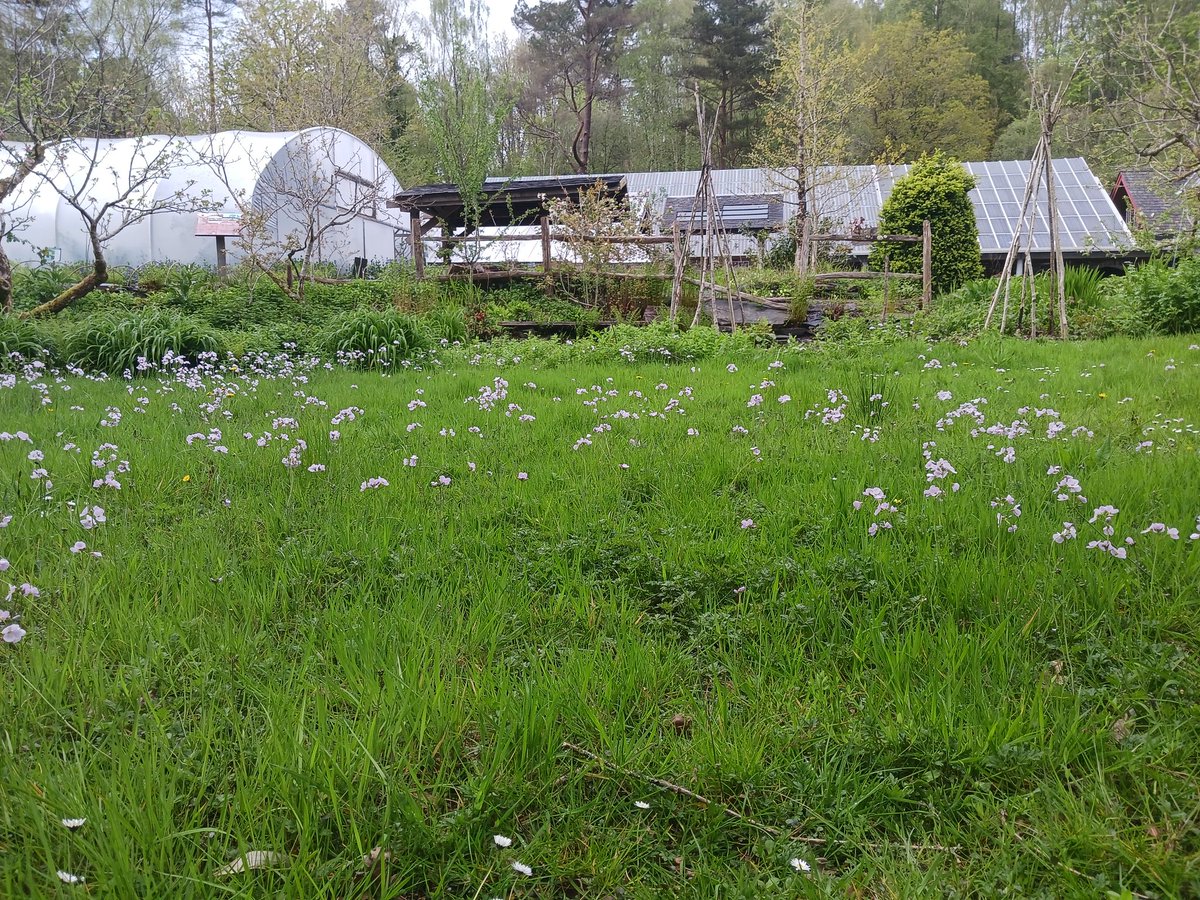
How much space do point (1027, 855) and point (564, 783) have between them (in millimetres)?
935

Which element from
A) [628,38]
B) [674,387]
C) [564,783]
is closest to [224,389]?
[674,387]

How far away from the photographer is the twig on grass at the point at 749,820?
152cm

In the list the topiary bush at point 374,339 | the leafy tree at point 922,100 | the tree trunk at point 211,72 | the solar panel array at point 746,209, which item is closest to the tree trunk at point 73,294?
the topiary bush at point 374,339

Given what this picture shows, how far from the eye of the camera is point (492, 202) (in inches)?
593

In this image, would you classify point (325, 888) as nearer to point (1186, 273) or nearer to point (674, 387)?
point (674, 387)

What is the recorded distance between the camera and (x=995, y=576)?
95.7 inches

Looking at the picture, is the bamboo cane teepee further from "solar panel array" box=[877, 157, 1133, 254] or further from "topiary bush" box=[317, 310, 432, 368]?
"solar panel array" box=[877, 157, 1133, 254]

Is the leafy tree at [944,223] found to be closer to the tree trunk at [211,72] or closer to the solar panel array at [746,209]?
the solar panel array at [746,209]

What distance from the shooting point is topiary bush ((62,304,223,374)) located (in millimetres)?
7535

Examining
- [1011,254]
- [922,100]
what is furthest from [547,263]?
[922,100]

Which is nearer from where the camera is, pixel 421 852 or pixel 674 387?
pixel 421 852

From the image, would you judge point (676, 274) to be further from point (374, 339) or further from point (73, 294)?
point (73, 294)

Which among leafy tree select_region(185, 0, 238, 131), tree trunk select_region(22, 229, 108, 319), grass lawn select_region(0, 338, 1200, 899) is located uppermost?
leafy tree select_region(185, 0, 238, 131)

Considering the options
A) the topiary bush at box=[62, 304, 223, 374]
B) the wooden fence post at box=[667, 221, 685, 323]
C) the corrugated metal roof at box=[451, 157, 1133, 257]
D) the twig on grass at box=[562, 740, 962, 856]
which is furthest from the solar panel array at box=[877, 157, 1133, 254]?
the twig on grass at box=[562, 740, 962, 856]
